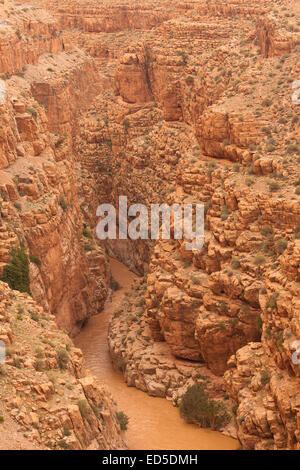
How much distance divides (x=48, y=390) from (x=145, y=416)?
15.2m

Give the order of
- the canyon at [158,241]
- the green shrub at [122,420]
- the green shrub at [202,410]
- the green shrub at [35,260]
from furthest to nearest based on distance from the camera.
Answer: the green shrub at [35,260]
the green shrub at [202,410]
the green shrub at [122,420]
the canyon at [158,241]

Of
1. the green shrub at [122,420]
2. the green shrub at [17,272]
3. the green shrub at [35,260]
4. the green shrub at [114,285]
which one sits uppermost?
the green shrub at [17,272]

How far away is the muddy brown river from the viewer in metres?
48.5

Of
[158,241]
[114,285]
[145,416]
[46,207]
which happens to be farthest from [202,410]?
[114,285]

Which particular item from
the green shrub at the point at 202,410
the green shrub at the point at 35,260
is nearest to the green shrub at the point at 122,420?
the green shrub at the point at 202,410

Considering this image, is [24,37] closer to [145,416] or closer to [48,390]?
[145,416]

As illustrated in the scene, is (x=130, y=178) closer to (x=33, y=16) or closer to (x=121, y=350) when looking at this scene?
(x=33, y=16)

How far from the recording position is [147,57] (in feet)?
280

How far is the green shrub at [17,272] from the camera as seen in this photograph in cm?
5284

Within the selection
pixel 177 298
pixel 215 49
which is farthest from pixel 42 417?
pixel 215 49

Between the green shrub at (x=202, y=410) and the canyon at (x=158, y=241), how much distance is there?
2.05 ft

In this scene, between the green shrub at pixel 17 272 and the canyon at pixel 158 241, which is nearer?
the canyon at pixel 158 241

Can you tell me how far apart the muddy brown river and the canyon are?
19cm

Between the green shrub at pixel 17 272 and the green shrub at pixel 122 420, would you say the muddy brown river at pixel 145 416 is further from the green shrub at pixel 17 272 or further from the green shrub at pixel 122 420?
the green shrub at pixel 17 272
